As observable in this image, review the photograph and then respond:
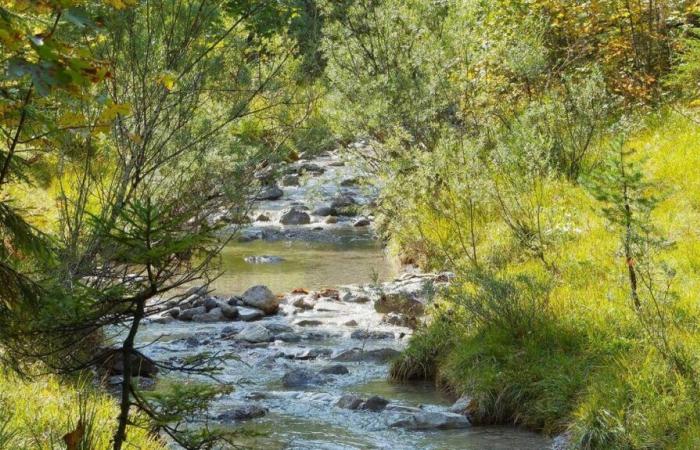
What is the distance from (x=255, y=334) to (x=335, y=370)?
165 cm

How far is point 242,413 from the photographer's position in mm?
6953

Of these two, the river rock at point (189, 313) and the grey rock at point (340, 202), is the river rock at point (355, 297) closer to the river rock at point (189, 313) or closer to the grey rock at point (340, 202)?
the river rock at point (189, 313)

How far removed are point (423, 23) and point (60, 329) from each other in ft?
33.5

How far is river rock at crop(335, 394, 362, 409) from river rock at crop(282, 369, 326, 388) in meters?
0.68

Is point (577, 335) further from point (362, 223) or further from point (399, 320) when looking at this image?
point (362, 223)

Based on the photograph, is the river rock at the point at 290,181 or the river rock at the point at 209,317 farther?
the river rock at the point at 290,181

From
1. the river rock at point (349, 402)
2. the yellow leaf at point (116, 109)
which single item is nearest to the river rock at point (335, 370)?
the river rock at point (349, 402)

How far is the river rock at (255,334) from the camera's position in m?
9.61

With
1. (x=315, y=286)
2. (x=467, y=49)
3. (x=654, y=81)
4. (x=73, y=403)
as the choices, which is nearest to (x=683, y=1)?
(x=654, y=81)

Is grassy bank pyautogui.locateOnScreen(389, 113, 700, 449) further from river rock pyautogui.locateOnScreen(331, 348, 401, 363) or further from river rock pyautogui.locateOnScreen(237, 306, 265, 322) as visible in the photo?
river rock pyautogui.locateOnScreen(237, 306, 265, 322)

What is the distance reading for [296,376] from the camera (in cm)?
804

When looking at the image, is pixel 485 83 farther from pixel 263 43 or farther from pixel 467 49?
pixel 263 43

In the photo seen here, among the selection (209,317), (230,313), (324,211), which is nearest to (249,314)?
(230,313)

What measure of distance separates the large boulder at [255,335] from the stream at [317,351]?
2 centimetres
